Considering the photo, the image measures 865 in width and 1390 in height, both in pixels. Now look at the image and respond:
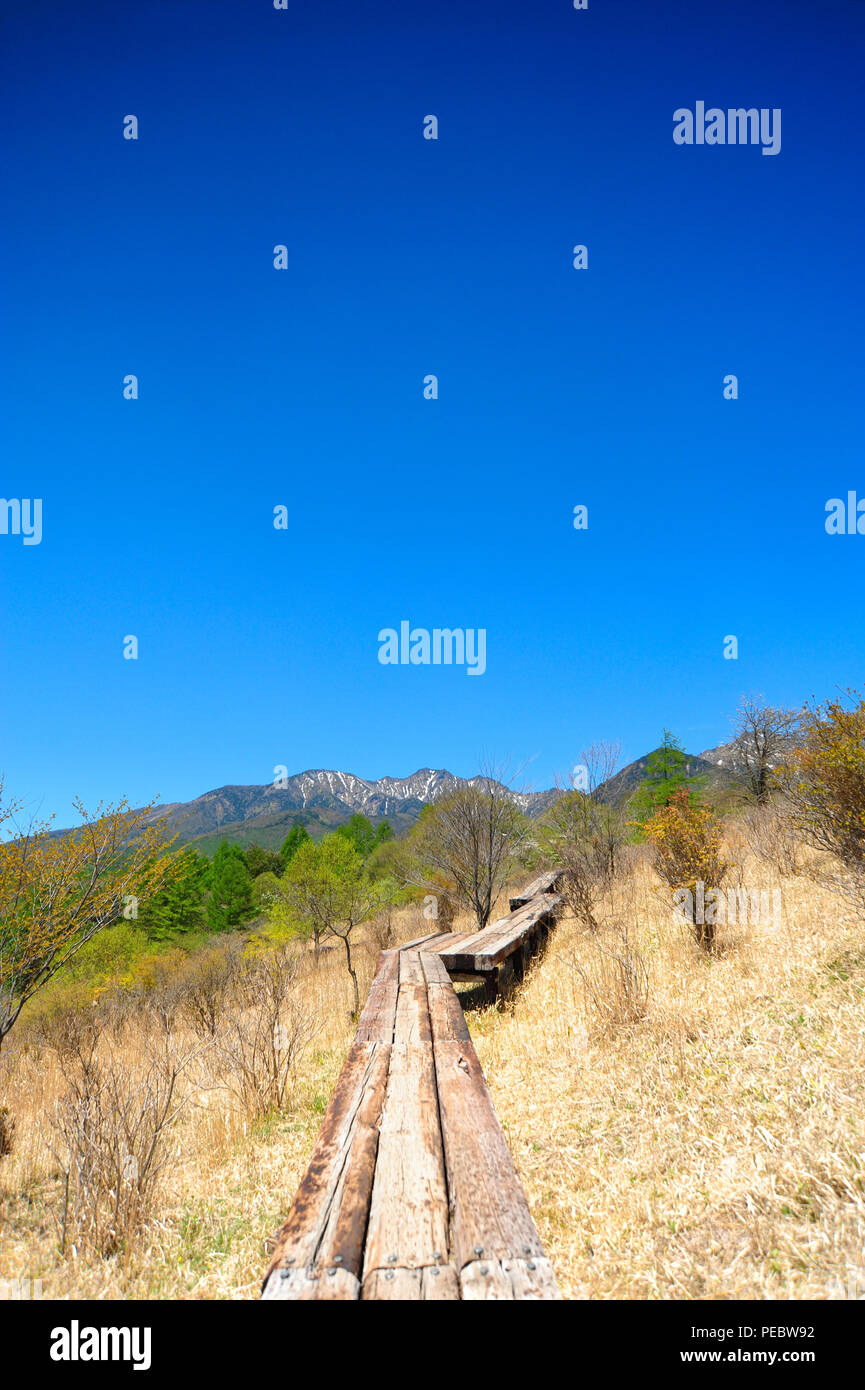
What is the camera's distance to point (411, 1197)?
7.78ft

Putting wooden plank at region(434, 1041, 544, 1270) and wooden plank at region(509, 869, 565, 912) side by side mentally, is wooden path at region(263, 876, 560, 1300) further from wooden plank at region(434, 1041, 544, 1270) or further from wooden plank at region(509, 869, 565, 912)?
wooden plank at region(509, 869, 565, 912)

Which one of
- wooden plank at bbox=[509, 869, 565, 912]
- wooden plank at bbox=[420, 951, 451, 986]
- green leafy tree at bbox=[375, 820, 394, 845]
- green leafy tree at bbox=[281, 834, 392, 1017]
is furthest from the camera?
green leafy tree at bbox=[375, 820, 394, 845]

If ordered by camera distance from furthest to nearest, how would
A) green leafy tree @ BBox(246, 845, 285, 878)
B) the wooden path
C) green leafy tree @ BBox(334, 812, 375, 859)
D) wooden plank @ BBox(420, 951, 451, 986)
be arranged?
green leafy tree @ BBox(246, 845, 285, 878) < green leafy tree @ BBox(334, 812, 375, 859) < wooden plank @ BBox(420, 951, 451, 986) < the wooden path

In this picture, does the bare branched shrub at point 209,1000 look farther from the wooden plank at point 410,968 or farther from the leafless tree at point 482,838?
the leafless tree at point 482,838

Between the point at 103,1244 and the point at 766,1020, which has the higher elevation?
the point at 766,1020

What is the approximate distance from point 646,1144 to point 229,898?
50363mm

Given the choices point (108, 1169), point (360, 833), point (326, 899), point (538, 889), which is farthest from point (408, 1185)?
point (360, 833)

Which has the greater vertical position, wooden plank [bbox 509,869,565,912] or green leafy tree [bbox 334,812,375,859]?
green leafy tree [bbox 334,812,375,859]

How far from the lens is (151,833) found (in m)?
11.4

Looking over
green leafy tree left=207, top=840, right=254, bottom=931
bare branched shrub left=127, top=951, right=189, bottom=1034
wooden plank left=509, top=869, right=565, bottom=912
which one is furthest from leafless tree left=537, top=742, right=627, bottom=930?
green leafy tree left=207, top=840, right=254, bottom=931

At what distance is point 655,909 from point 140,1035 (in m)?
11.8

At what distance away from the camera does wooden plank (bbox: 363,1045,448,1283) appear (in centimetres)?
202

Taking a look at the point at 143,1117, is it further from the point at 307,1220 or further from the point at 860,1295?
the point at 860,1295
